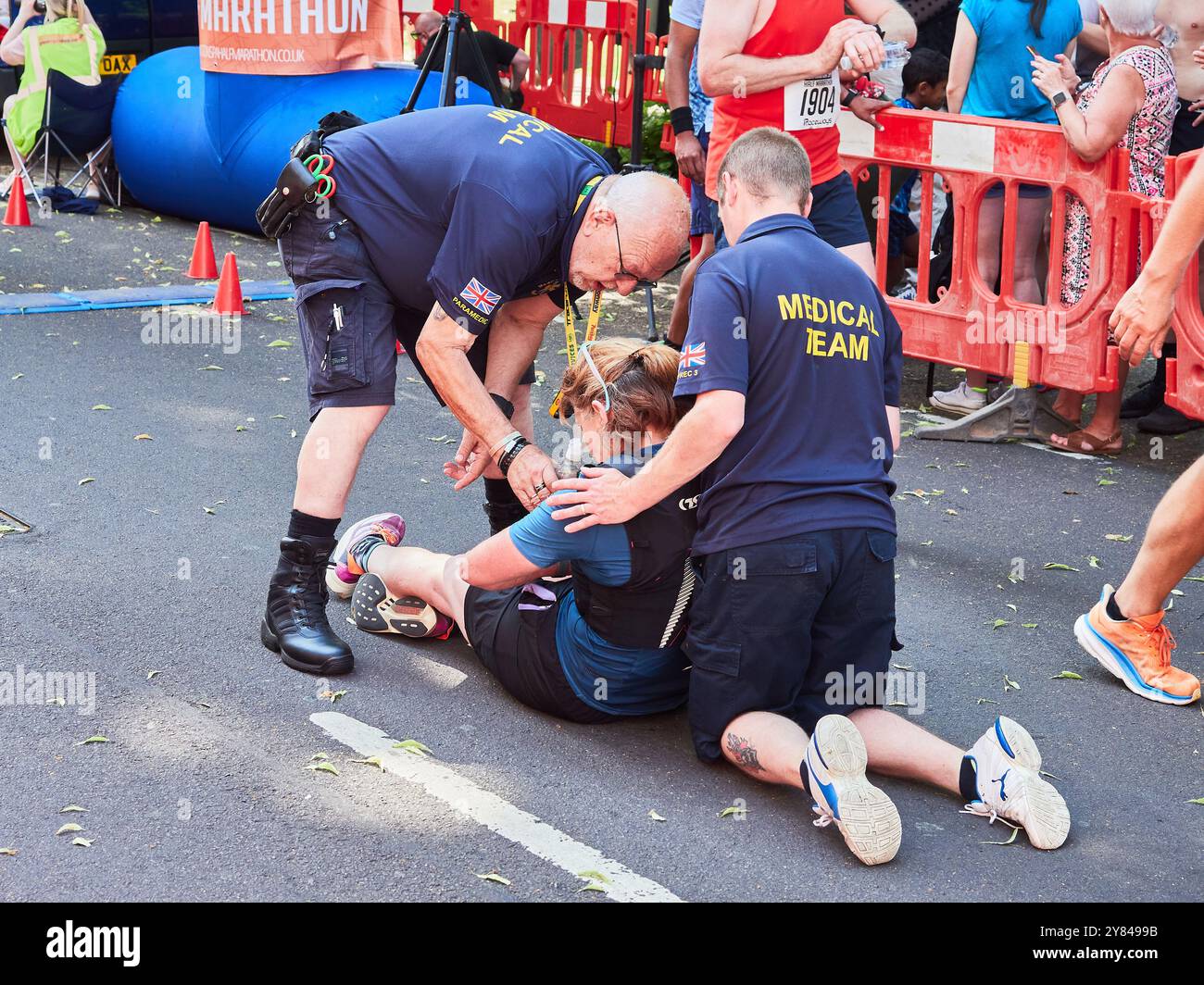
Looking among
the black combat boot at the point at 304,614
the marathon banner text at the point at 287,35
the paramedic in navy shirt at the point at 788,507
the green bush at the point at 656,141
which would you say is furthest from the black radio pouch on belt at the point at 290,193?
the green bush at the point at 656,141

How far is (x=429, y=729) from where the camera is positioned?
12.6 ft

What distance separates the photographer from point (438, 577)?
4184mm

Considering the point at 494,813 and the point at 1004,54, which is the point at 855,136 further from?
the point at 494,813

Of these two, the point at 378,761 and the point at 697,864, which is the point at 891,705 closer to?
the point at 697,864

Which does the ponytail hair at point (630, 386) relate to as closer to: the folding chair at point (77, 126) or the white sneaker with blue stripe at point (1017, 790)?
the white sneaker with blue stripe at point (1017, 790)

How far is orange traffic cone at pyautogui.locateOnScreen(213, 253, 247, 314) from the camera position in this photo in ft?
26.7

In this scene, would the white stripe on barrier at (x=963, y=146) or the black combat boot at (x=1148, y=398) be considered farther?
the black combat boot at (x=1148, y=398)

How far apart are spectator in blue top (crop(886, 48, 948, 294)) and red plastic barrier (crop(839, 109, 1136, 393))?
4.74ft

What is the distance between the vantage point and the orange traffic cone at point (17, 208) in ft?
33.8

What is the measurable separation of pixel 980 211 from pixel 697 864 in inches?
176

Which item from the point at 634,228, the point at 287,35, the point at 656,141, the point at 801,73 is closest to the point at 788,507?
the point at 634,228

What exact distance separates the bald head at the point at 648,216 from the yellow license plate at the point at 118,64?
29.9 feet

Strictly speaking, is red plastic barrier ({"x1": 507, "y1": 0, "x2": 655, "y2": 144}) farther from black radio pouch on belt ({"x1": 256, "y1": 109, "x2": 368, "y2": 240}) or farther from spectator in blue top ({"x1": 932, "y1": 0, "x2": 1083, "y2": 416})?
black radio pouch on belt ({"x1": 256, "y1": 109, "x2": 368, "y2": 240})

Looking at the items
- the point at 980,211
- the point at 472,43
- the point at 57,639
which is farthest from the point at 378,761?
the point at 472,43
